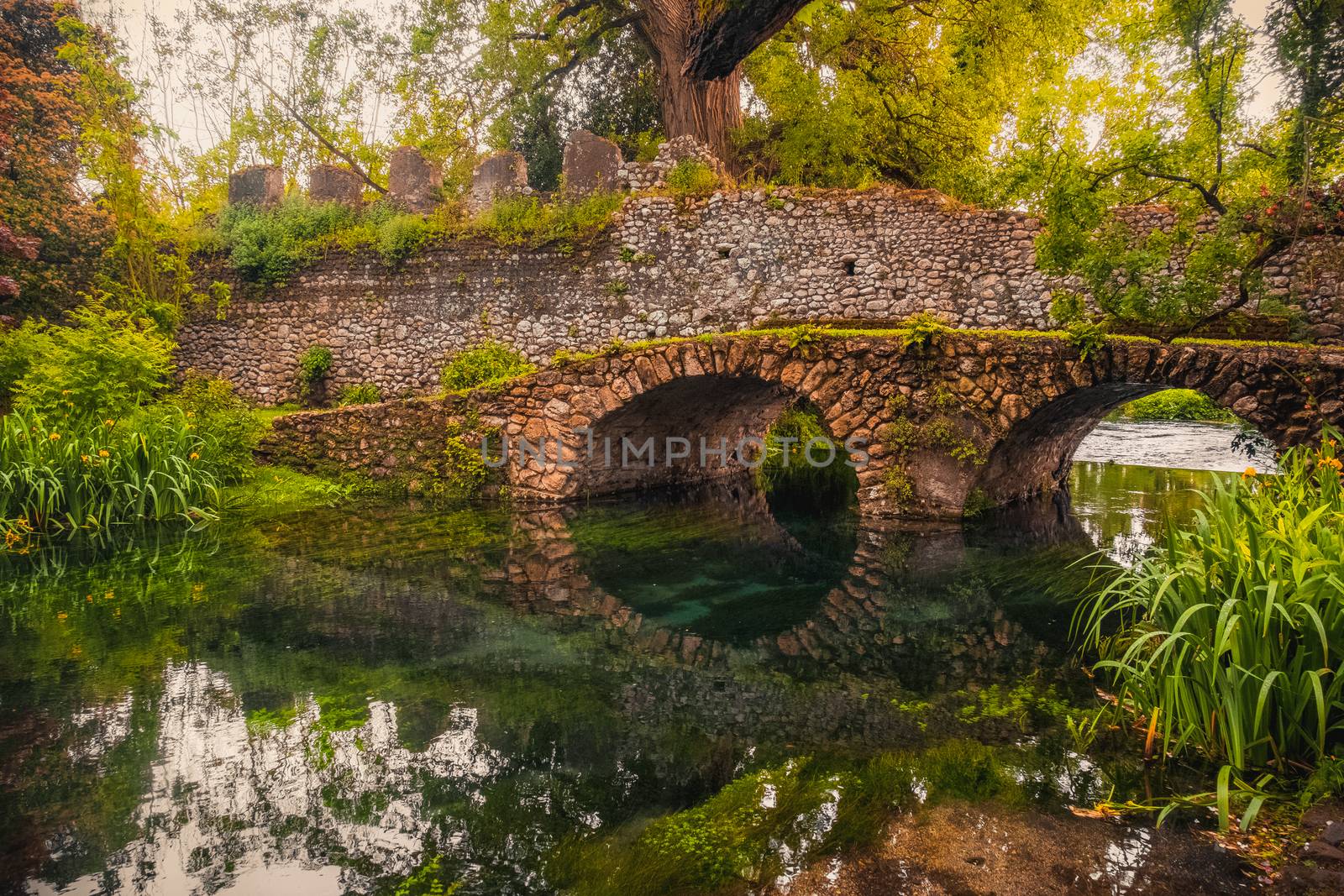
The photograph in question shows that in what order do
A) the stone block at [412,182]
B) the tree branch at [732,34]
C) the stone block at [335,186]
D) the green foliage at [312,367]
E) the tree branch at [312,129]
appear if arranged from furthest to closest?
the tree branch at [312,129] < the stone block at [335,186] < the stone block at [412,182] < the green foliage at [312,367] < the tree branch at [732,34]

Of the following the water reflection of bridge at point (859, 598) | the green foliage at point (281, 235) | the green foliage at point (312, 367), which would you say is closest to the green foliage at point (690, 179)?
the water reflection of bridge at point (859, 598)

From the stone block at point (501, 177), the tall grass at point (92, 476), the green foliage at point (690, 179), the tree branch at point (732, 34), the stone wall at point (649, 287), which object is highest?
the tree branch at point (732, 34)

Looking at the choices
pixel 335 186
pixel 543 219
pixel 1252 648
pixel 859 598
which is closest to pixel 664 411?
pixel 543 219

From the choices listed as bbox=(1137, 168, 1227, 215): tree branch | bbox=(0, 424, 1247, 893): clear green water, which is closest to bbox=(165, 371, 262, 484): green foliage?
bbox=(0, 424, 1247, 893): clear green water

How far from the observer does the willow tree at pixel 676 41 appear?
1319 cm

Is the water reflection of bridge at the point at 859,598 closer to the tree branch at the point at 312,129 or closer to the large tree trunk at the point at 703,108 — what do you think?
the large tree trunk at the point at 703,108

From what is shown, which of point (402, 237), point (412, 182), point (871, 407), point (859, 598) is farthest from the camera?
point (412, 182)

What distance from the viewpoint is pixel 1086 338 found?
8609 mm

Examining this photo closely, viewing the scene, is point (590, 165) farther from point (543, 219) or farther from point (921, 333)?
point (921, 333)

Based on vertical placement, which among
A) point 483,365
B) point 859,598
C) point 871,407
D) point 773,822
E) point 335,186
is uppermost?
point 335,186

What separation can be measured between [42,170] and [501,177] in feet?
30.1

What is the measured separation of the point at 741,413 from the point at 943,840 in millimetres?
11297

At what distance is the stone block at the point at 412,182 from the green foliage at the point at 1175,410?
60.5 feet

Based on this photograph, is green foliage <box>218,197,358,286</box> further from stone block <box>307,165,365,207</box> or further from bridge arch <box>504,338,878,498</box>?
bridge arch <box>504,338,878,498</box>
